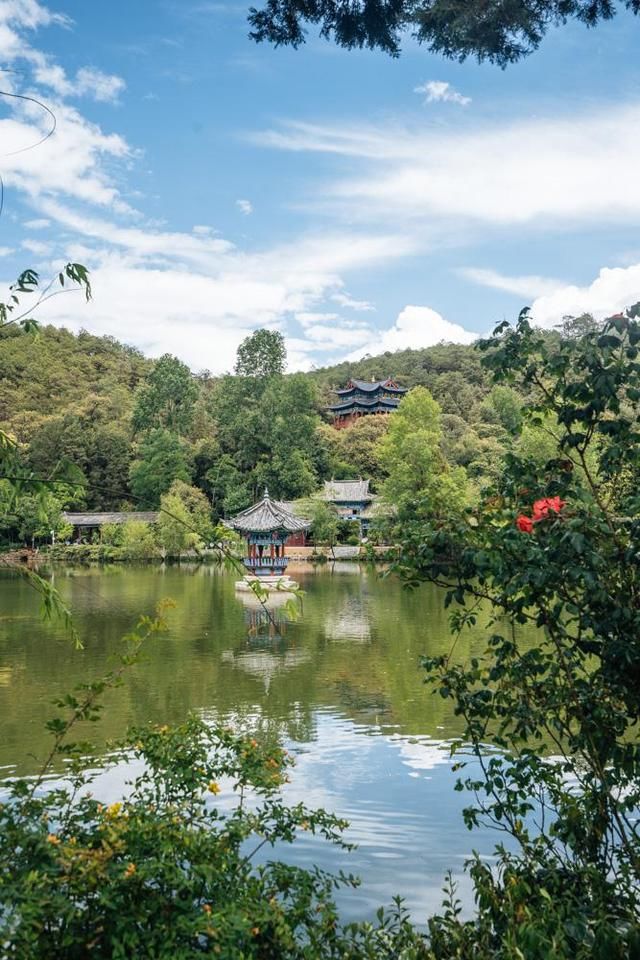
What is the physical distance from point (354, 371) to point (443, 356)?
32.9ft

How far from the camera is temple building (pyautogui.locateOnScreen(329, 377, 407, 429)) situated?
4259cm

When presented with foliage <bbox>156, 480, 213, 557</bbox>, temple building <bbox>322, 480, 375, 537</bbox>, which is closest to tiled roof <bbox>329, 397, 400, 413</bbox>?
temple building <bbox>322, 480, 375, 537</bbox>

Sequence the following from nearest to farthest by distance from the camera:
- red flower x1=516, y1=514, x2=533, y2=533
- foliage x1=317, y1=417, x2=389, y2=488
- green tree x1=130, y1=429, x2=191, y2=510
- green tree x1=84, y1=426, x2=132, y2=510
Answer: red flower x1=516, y1=514, x2=533, y2=533 → green tree x1=130, y1=429, x2=191, y2=510 → green tree x1=84, y1=426, x2=132, y2=510 → foliage x1=317, y1=417, x2=389, y2=488

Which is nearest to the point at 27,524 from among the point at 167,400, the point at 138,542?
the point at 138,542

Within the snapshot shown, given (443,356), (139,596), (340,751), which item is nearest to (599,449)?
(340,751)

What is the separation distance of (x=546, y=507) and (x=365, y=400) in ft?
135

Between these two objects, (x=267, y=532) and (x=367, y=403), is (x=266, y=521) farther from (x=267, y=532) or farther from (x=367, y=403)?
(x=367, y=403)

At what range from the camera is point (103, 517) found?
104 ft

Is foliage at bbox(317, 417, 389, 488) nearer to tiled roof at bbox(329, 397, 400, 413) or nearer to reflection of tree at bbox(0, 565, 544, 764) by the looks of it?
tiled roof at bbox(329, 397, 400, 413)

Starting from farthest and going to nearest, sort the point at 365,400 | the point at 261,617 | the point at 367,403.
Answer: the point at 365,400 < the point at 367,403 < the point at 261,617

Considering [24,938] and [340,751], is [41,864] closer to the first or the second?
[24,938]

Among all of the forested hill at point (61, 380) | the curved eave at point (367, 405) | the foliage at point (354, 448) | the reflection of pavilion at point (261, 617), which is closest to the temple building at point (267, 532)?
the reflection of pavilion at point (261, 617)

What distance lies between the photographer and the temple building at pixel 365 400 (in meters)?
42.6

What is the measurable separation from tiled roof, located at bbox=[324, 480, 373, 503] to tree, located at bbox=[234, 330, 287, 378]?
356 inches
